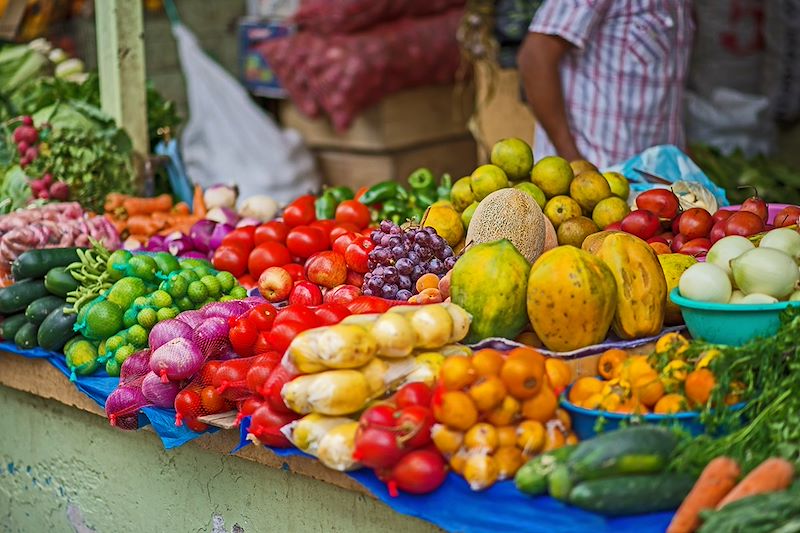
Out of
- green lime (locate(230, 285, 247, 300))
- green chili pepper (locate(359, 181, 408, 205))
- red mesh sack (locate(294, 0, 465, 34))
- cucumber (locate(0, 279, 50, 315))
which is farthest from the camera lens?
red mesh sack (locate(294, 0, 465, 34))

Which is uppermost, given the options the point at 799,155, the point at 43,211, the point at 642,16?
the point at 642,16

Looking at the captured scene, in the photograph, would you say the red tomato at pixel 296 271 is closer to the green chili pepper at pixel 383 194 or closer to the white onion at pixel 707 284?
the green chili pepper at pixel 383 194

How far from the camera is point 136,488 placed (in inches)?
124

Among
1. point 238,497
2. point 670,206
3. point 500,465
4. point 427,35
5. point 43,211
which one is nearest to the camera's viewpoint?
point 500,465

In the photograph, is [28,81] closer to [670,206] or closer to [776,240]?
[670,206]

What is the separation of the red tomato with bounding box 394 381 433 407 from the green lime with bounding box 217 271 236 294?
3.55ft

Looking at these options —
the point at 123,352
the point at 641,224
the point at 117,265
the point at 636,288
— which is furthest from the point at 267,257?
the point at 636,288

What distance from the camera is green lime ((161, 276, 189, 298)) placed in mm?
3008

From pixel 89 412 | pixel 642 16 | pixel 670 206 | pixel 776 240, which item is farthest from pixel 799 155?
pixel 89 412

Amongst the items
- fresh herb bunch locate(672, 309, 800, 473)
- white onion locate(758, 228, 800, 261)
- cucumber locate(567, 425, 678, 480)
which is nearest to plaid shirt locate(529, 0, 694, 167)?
white onion locate(758, 228, 800, 261)

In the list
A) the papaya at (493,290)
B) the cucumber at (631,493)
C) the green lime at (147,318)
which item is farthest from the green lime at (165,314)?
the cucumber at (631,493)

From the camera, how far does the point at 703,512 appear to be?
1815 mm

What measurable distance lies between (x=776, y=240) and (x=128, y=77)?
301 cm

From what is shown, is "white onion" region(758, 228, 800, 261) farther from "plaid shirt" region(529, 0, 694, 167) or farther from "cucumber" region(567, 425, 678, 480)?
"plaid shirt" region(529, 0, 694, 167)
